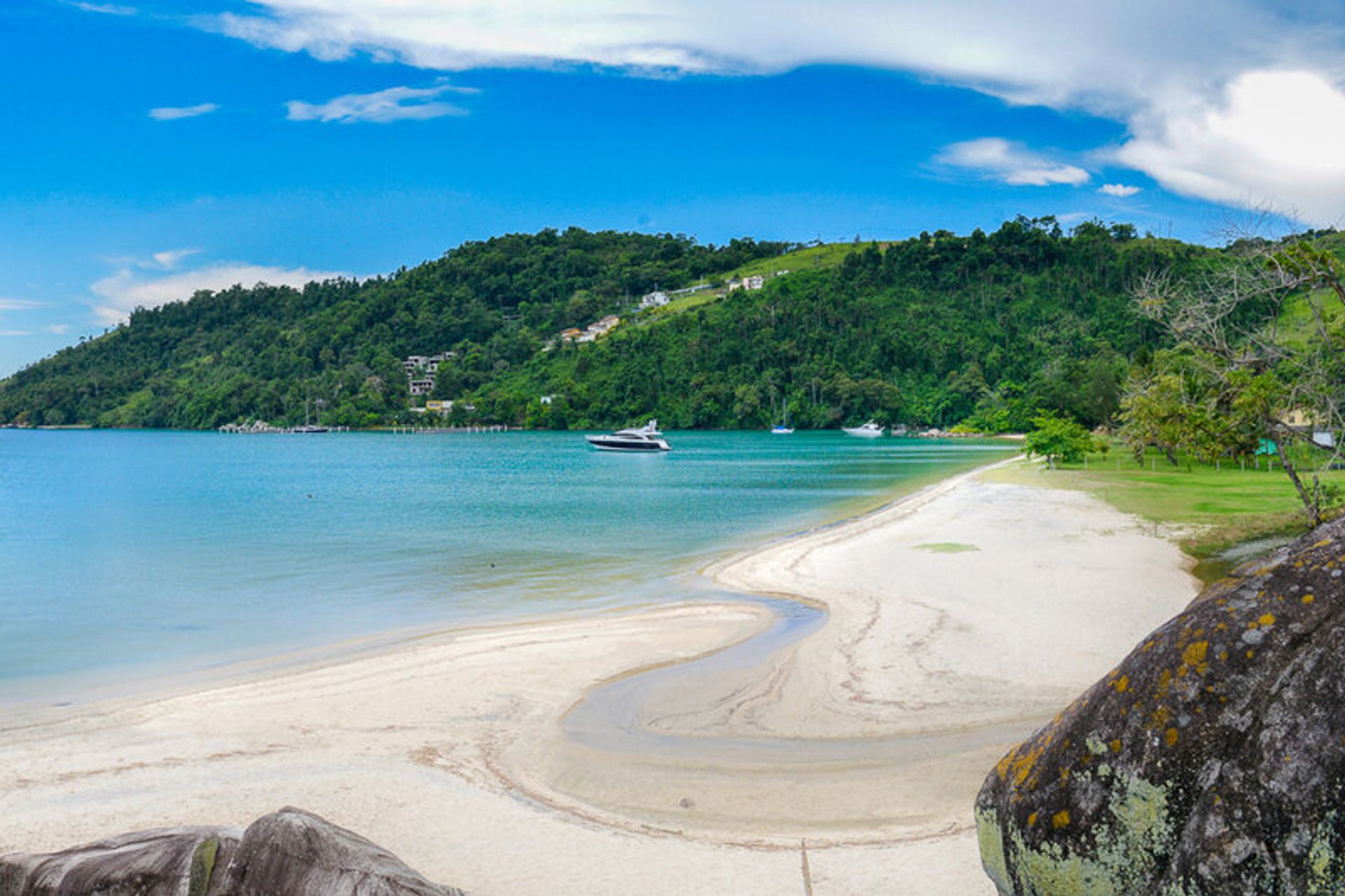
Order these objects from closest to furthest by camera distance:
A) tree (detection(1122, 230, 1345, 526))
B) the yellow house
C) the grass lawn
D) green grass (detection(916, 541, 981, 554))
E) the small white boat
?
tree (detection(1122, 230, 1345, 526)) < the yellow house < green grass (detection(916, 541, 981, 554)) < the grass lawn < the small white boat

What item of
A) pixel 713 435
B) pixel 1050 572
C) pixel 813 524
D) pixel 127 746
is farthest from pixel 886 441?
pixel 127 746

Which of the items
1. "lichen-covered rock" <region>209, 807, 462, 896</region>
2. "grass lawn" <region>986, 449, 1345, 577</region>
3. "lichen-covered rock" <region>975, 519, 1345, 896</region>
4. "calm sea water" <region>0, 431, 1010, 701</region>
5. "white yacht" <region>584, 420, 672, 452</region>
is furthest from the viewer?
"white yacht" <region>584, 420, 672, 452</region>

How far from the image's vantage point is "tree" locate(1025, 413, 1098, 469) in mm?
60562

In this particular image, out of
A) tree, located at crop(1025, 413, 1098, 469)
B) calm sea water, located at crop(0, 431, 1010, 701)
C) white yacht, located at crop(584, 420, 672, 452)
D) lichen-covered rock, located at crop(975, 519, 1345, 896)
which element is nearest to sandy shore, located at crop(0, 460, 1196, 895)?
lichen-covered rock, located at crop(975, 519, 1345, 896)

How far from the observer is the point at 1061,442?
201 ft

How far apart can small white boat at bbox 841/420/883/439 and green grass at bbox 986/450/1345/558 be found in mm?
109969

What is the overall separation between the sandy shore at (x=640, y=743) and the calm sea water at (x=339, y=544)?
4099 millimetres

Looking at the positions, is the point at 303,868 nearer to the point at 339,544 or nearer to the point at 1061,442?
the point at 339,544

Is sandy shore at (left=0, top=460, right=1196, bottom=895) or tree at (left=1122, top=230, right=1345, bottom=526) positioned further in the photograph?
tree at (left=1122, top=230, right=1345, bottom=526)

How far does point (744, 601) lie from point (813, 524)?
17.1 m

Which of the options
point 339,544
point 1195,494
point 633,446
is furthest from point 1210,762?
point 633,446

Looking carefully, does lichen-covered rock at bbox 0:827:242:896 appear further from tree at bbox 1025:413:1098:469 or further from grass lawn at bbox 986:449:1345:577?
tree at bbox 1025:413:1098:469

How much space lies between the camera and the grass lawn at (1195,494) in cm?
2694

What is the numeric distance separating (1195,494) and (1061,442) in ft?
72.7
